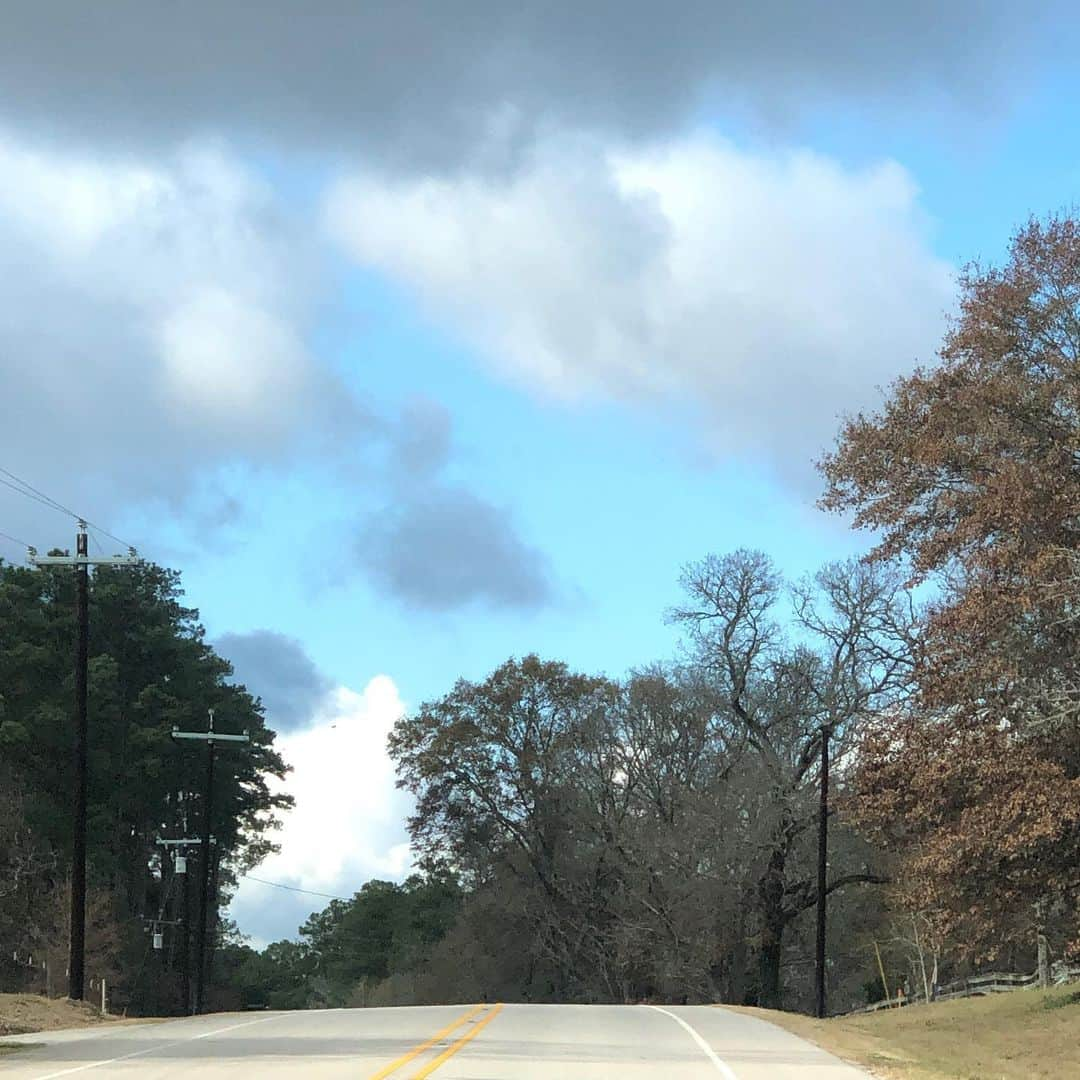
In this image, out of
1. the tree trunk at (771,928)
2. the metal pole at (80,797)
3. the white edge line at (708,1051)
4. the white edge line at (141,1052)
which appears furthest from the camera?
the tree trunk at (771,928)

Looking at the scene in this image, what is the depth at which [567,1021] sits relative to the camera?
25203 millimetres

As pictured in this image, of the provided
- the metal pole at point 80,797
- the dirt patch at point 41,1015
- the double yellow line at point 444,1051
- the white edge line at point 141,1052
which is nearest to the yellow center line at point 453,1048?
the double yellow line at point 444,1051

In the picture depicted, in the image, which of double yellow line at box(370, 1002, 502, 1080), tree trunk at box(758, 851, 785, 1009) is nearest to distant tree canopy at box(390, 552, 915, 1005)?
tree trunk at box(758, 851, 785, 1009)

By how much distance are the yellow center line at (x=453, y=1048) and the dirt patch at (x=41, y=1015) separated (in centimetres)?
682

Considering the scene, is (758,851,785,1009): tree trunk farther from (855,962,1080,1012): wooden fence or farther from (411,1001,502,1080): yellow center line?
(411,1001,502,1080): yellow center line

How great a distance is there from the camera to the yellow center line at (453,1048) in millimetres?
15062

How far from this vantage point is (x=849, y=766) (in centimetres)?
3997

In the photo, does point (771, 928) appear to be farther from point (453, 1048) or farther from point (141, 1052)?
point (141, 1052)

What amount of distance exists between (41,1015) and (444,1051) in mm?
10333

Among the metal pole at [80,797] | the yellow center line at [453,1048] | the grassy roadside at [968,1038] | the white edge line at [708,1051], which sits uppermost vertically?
the metal pole at [80,797]

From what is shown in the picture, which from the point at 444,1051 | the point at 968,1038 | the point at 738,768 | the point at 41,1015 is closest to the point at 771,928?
the point at 738,768

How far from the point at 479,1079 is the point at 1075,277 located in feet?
57.5

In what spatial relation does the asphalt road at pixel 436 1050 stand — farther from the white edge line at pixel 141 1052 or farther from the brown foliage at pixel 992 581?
the brown foliage at pixel 992 581

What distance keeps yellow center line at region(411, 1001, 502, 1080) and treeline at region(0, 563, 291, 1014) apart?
31.9 m
